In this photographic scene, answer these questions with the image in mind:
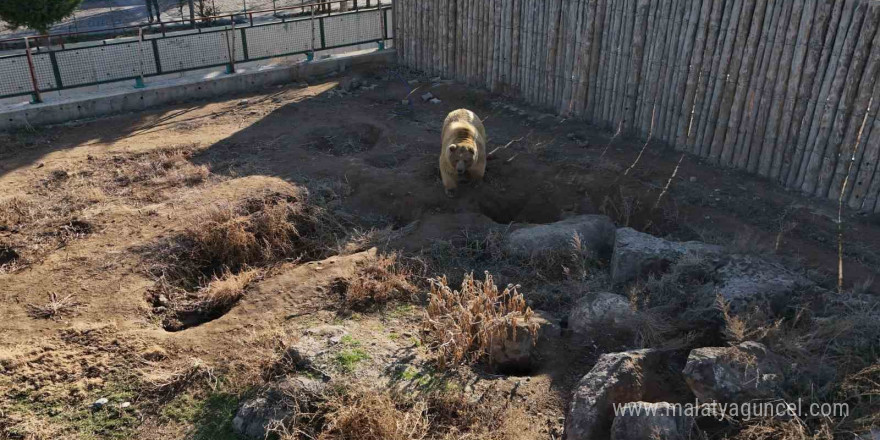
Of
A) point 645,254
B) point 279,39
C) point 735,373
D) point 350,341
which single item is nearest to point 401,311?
point 350,341

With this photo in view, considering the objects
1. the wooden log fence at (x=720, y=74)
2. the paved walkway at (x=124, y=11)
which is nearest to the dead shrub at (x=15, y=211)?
the wooden log fence at (x=720, y=74)

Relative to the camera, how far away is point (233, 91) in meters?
15.2

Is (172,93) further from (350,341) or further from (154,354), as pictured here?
(350,341)

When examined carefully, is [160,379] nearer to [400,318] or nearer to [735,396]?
[400,318]

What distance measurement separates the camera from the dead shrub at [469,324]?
6379mm

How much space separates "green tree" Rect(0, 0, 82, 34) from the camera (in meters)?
16.9

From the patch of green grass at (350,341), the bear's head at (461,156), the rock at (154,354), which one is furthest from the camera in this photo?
the bear's head at (461,156)

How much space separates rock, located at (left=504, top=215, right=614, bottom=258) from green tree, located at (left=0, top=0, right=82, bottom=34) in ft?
50.0

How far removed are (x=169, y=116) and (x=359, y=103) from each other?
397 cm

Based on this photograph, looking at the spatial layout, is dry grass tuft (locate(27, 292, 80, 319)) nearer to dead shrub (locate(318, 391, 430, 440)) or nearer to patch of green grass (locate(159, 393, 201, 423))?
patch of green grass (locate(159, 393, 201, 423))

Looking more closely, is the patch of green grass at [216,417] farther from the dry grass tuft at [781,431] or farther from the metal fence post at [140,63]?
the metal fence post at [140,63]

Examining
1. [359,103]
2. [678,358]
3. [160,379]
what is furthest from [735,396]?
[359,103]

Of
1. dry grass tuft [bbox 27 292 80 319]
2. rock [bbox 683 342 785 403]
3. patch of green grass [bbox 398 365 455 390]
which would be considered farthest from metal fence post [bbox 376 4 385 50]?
rock [bbox 683 342 785 403]

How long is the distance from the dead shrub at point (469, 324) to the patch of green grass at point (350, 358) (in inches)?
28.2
